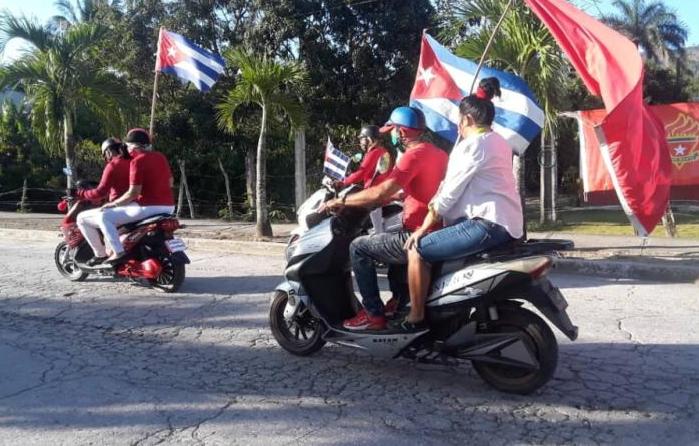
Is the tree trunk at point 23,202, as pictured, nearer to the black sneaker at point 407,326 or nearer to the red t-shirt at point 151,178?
the red t-shirt at point 151,178

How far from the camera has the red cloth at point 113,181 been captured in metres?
7.39

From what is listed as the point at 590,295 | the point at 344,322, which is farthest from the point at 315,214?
the point at 590,295

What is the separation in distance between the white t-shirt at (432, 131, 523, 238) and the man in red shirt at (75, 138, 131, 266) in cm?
465

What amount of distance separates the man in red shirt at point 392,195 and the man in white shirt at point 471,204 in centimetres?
23

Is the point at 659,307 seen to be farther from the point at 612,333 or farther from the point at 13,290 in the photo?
the point at 13,290

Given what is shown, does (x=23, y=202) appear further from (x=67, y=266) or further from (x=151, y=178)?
(x=151, y=178)

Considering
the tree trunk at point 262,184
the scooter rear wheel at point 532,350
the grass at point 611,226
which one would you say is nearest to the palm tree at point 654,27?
the grass at point 611,226

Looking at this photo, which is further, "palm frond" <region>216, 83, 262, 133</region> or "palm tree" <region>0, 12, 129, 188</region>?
"palm tree" <region>0, 12, 129, 188</region>

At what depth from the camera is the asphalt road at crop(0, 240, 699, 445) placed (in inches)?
140

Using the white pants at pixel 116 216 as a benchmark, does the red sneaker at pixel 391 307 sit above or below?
below

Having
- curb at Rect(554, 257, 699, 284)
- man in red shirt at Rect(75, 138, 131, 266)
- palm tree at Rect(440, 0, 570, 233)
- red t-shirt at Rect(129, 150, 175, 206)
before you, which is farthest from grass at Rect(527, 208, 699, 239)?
man in red shirt at Rect(75, 138, 131, 266)

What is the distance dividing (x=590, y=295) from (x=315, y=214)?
367 cm

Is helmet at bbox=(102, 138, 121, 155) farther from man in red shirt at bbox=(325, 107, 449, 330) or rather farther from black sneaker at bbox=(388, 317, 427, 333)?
black sneaker at bbox=(388, 317, 427, 333)

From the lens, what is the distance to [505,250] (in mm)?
3949
